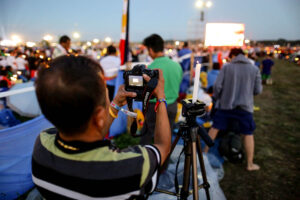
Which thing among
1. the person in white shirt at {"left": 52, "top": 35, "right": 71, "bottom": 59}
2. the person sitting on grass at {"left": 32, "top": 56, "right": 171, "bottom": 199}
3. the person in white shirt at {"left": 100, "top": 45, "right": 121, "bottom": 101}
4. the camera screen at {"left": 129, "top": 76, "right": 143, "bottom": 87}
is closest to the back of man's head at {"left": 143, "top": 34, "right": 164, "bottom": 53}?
the person in white shirt at {"left": 100, "top": 45, "right": 121, "bottom": 101}

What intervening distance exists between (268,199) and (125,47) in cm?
349

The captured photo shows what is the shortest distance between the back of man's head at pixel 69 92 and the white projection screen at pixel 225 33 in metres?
3.04

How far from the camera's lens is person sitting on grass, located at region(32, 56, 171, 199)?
29.9 inches

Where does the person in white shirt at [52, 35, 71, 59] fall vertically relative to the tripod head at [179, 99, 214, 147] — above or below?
above

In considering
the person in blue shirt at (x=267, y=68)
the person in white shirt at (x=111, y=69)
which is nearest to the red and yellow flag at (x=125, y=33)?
the person in white shirt at (x=111, y=69)

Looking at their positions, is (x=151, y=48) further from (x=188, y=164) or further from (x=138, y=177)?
(x=138, y=177)

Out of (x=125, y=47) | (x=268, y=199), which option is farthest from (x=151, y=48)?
(x=268, y=199)

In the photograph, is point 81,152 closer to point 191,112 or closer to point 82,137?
point 82,137

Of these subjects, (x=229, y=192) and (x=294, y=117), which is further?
(x=294, y=117)

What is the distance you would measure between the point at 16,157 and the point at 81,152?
206 cm

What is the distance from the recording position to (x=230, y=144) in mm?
3320

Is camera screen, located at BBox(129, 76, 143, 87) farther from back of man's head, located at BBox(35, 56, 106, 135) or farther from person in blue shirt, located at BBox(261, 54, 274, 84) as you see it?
person in blue shirt, located at BBox(261, 54, 274, 84)

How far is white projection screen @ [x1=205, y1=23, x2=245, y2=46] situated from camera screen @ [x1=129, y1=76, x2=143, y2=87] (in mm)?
2524

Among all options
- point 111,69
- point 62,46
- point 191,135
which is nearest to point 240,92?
point 191,135
